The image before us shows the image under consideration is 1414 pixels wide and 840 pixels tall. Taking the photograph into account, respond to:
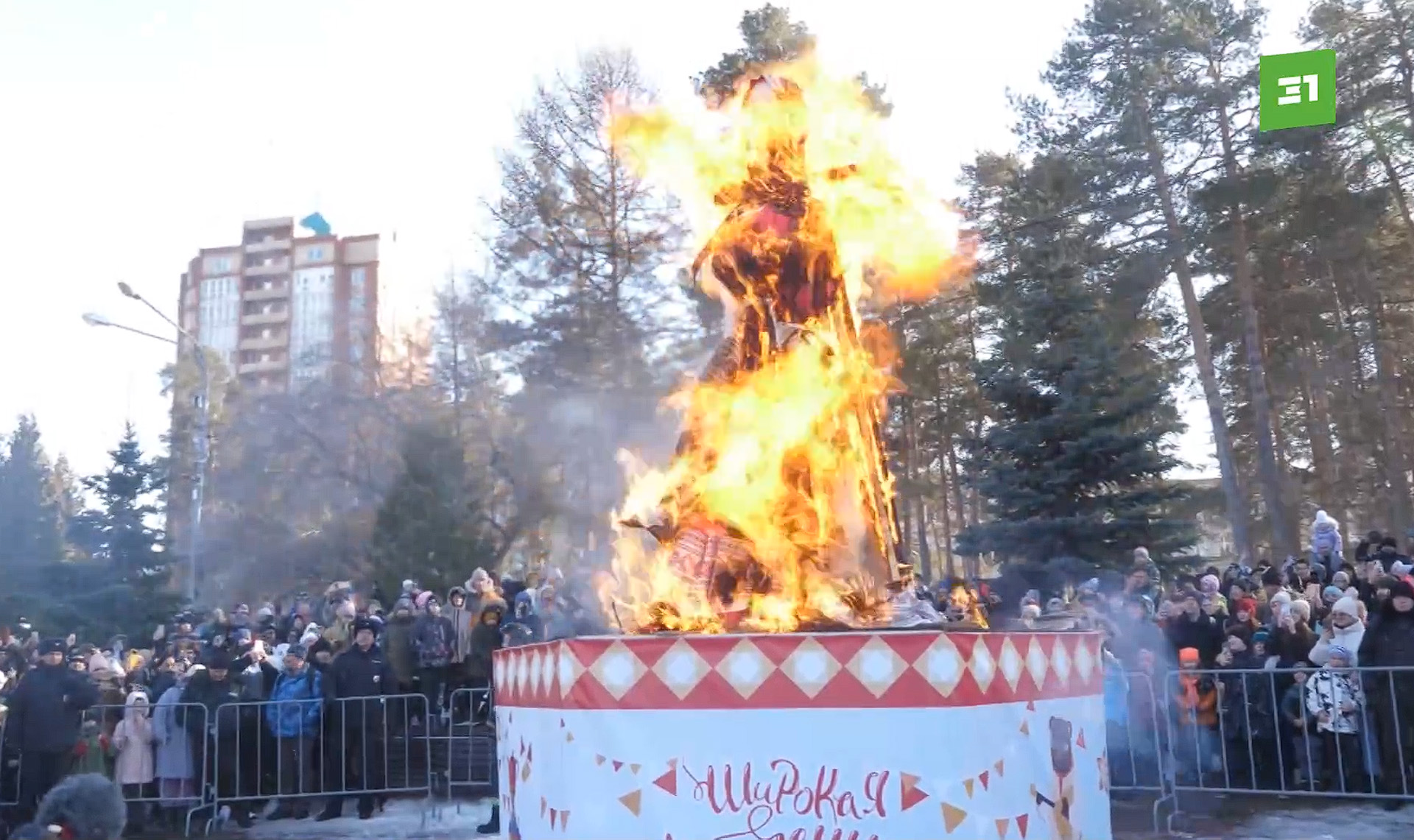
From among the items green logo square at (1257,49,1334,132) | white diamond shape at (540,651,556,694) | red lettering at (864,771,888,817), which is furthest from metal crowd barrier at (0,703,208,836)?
green logo square at (1257,49,1334,132)

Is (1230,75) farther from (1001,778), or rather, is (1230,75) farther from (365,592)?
(1001,778)

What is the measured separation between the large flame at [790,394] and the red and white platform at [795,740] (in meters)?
1.40

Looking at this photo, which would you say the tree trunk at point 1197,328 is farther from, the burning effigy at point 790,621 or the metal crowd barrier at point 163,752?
the metal crowd barrier at point 163,752

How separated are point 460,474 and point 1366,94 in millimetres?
22763

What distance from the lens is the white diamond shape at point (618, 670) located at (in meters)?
5.98

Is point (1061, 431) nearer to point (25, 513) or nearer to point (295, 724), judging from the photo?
point (295, 724)

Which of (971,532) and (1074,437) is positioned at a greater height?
(1074,437)

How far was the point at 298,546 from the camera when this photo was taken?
40125 millimetres

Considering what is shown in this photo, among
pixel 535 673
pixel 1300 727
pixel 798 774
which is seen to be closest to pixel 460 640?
pixel 535 673

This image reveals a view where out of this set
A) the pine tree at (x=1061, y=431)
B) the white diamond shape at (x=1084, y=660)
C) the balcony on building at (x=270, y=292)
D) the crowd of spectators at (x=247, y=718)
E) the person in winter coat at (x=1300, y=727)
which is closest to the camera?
the white diamond shape at (x=1084, y=660)

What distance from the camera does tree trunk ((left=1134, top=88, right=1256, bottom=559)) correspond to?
26.8m

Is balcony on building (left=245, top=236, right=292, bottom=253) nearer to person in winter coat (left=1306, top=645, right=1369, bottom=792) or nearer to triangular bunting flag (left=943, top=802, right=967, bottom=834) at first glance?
person in winter coat (left=1306, top=645, right=1369, bottom=792)

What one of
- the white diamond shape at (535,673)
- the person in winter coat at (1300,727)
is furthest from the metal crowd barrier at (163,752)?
the person in winter coat at (1300,727)

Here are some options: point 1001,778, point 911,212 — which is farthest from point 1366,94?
point 1001,778
